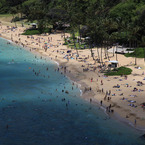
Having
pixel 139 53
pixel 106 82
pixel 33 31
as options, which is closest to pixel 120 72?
pixel 106 82

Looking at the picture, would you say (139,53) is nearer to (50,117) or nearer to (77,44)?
(77,44)

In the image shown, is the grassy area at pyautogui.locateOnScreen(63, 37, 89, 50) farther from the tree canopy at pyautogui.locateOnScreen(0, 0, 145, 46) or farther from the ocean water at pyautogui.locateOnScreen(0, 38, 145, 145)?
the ocean water at pyautogui.locateOnScreen(0, 38, 145, 145)

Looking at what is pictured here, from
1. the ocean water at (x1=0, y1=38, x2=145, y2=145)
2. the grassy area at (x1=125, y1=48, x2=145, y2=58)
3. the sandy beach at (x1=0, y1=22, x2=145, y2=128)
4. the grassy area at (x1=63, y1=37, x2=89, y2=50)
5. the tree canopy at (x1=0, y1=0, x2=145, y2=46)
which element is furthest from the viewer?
the grassy area at (x1=63, y1=37, x2=89, y2=50)

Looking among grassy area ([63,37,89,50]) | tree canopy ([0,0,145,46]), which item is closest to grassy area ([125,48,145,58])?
tree canopy ([0,0,145,46])

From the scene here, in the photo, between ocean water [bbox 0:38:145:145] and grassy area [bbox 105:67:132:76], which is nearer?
ocean water [bbox 0:38:145:145]

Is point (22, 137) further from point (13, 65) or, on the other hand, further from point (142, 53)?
point (142, 53)

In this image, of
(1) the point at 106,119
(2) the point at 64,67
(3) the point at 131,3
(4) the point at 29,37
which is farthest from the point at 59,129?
(4) the point at 29,37
